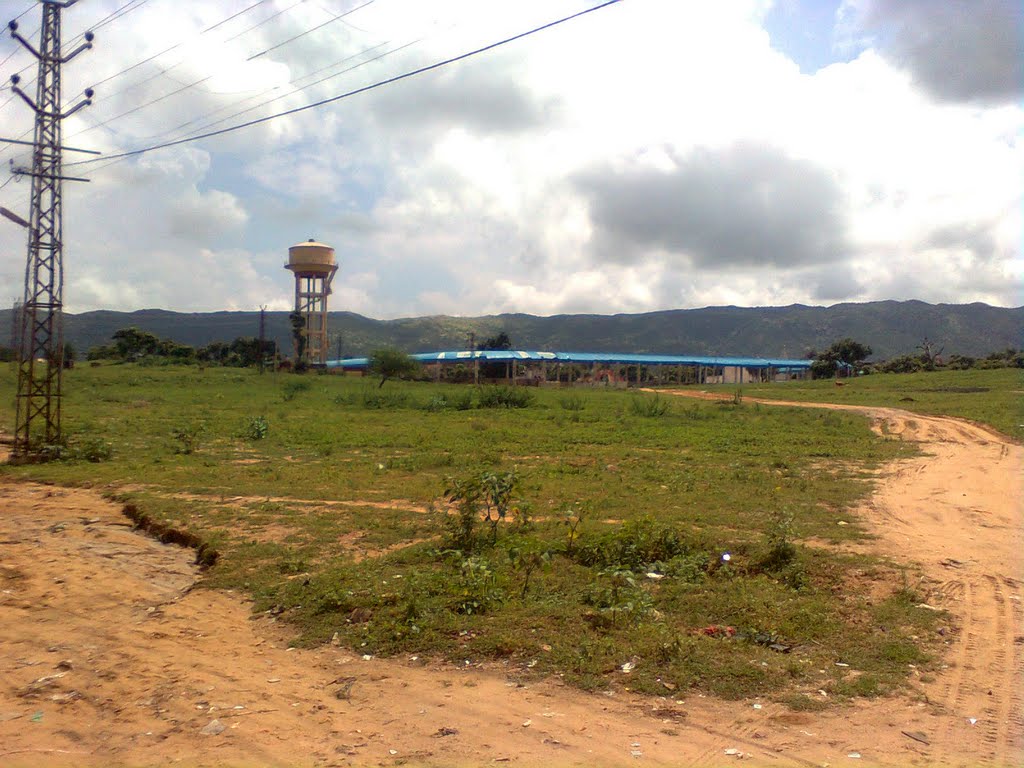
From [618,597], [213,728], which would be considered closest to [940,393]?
[618,597]

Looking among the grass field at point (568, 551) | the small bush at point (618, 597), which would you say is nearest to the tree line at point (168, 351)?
the grass field at point (568, 551)

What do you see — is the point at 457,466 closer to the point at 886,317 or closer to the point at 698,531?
the point at 698,531

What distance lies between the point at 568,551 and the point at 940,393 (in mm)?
41202

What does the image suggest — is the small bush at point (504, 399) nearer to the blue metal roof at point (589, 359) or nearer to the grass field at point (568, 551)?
the grass field at point (568, 551)

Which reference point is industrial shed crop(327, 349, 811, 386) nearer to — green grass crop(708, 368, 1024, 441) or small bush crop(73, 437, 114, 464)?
green grass crop(708, 368, 1024, 441)

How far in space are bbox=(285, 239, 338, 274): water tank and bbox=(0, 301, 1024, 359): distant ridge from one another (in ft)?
187

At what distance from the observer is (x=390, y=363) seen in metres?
59.8

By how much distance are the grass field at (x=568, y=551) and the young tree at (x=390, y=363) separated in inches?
1410

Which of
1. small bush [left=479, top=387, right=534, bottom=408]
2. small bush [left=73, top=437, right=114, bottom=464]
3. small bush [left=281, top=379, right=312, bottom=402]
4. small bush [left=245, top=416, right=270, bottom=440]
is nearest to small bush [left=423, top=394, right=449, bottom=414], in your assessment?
small bush [left=479, top=387, right=534, bottom=408]

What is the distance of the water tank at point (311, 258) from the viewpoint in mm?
80938

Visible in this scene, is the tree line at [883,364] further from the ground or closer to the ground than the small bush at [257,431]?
further from the ground

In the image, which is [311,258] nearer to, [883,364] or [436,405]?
[436,405]

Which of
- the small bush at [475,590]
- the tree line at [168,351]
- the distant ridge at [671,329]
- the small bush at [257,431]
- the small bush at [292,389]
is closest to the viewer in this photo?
the small bush at [475,590]

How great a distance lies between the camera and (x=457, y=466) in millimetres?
18547
